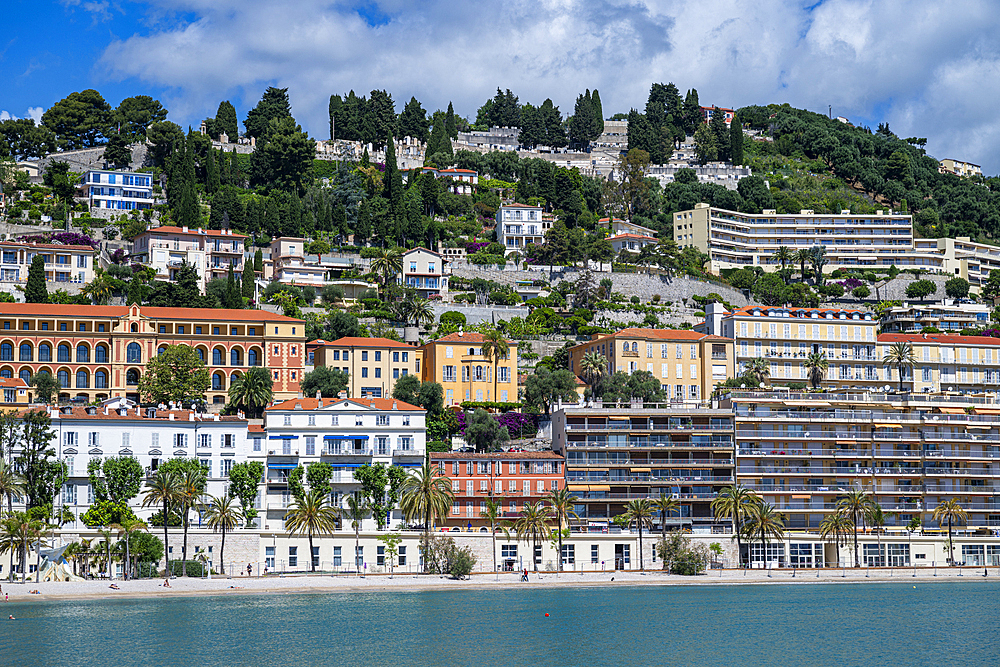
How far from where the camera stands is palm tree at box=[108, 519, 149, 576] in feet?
260

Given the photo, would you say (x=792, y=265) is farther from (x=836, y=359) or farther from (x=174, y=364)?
(x=174, y=364)

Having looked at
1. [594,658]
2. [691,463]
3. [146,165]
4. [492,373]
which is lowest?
[594,658]

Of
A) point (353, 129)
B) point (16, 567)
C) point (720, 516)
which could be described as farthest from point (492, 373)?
point (353, 129)

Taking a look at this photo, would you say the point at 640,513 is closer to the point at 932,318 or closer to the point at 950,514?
the point at 950,514

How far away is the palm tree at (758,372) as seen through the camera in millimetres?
119625

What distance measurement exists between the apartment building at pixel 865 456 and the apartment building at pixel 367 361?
32.6 metres

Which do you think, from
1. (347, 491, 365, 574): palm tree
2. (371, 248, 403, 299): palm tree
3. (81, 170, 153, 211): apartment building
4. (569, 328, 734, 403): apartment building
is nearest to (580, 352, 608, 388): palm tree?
(569, 328, 734, 403): apartment building

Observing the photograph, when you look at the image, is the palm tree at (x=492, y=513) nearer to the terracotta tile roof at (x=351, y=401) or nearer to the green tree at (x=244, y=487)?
the terracotta tile roof at (x=351, y=401)

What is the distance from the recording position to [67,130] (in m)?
179

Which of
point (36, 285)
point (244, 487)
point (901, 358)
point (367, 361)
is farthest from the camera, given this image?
point (901, 358)

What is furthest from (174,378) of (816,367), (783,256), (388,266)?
(783,256)

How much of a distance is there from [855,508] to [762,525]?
313 inches

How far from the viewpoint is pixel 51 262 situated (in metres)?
131

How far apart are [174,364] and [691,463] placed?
148 ft
